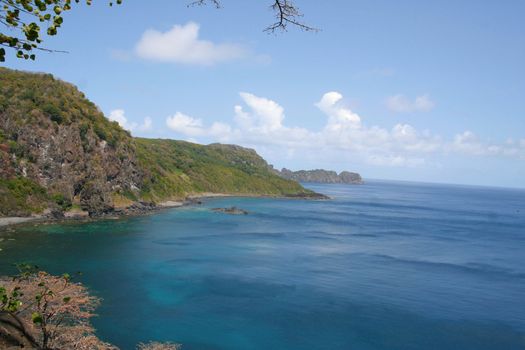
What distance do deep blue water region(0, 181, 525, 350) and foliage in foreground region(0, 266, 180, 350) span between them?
6535mm

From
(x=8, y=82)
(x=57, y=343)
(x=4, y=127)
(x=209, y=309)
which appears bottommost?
(x=209, y=309)

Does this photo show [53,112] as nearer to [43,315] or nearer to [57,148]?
[57,148]

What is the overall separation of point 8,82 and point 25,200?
150 feet

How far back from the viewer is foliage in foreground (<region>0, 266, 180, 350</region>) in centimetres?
1291

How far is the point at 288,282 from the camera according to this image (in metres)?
66.3

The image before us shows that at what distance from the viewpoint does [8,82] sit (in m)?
128

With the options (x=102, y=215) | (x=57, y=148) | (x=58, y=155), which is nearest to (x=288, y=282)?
(x=102, y=215)

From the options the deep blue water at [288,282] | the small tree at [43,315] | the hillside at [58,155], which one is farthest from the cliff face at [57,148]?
the small tree at [43,315]

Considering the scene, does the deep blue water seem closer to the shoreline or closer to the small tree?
the shoreline

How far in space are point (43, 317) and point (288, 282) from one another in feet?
164

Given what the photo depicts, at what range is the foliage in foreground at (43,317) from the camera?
12.9 m

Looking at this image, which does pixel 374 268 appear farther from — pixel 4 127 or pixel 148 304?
pixel 4 127

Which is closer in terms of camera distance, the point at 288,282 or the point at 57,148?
the point at 288,282

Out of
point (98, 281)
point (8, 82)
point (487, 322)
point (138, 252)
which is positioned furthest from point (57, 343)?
point (8, 82)
